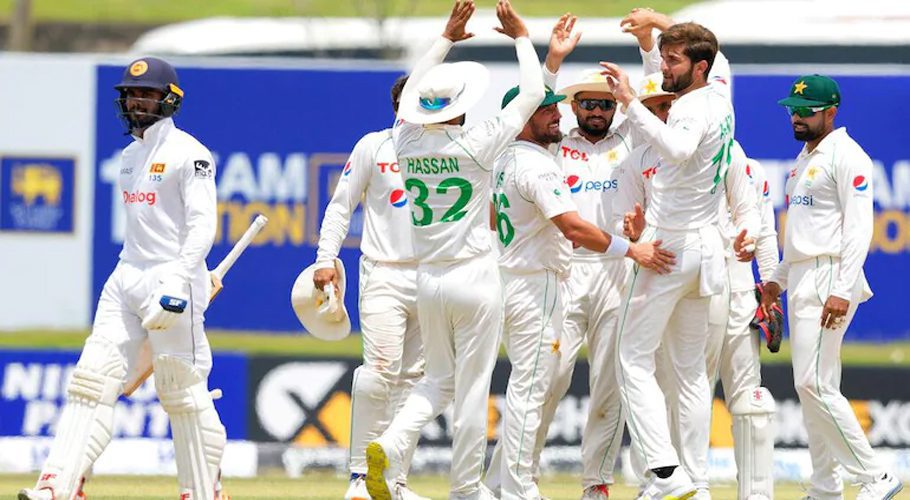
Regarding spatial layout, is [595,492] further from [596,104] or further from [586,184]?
[596,104]

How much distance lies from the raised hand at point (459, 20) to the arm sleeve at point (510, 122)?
1.69 feet

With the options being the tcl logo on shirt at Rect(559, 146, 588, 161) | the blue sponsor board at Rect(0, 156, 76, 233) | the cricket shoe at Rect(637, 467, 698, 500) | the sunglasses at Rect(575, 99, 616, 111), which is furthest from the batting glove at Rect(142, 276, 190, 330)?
the blue sponsor board at Rect(0, 156, 76, 233)

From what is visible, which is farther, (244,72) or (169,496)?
(244,72)

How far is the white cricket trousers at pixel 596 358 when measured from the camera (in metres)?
9.92

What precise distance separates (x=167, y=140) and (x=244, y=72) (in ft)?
25.7

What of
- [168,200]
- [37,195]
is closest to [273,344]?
[37,195]

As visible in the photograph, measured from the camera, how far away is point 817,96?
9.59 meters

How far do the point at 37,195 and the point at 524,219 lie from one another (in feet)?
26.4

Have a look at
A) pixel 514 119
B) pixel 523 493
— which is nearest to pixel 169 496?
pixel 523 493

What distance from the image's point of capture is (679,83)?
9031 mm

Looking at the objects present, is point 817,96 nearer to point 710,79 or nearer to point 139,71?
point 710,79

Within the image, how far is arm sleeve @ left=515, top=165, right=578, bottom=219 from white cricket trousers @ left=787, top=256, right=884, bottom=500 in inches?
52.1

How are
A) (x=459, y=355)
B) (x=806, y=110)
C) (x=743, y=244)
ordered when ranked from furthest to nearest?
(x=806, y=110), (x=743, y=244), (x=459, y=355)

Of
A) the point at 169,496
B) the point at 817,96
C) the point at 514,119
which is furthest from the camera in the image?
the point at 169,496
